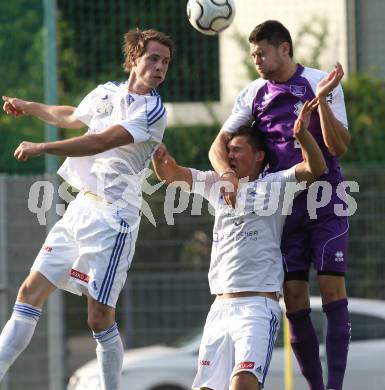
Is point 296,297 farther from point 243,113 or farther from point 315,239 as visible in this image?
point 243,113

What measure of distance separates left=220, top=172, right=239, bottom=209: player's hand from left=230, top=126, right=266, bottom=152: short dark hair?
206mm

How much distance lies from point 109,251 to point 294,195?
1083 millimetres

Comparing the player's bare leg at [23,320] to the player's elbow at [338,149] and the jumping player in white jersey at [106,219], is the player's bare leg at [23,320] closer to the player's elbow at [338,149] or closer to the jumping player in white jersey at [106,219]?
the jumping player in white jersey at [106,219]

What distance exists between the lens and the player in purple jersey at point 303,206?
262 inches

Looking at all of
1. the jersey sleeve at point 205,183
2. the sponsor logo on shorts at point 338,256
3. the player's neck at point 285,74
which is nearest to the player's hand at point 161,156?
the jersey sleeve at point 205,183

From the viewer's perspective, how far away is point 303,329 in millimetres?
6762

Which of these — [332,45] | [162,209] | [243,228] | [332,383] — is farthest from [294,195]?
[332,45]

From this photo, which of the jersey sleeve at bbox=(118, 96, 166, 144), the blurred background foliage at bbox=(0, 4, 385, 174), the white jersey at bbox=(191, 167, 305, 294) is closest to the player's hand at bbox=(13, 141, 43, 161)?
the jersey sleeve at bbox=(118, 96, 166, 144)

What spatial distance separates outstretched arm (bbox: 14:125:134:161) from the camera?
20.2 feet

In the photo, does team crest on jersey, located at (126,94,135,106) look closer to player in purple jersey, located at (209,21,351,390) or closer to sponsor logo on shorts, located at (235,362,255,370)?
player in purple jersey, located at (209,21,351,390)

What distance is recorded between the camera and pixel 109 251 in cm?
677

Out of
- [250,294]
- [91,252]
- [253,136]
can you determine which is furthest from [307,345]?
[91,252]

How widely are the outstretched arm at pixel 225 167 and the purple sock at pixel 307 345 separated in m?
0.74

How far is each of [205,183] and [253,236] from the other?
1.49 feet
